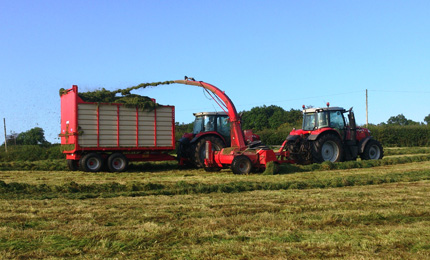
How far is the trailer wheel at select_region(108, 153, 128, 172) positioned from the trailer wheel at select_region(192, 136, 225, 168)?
7.79 feet

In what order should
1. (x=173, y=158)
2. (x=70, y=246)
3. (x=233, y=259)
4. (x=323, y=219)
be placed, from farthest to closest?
(x=173, y=158) → (x=323, y=219) → (x=70, y=246) → (x=233, y=259)

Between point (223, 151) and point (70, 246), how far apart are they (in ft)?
31.0

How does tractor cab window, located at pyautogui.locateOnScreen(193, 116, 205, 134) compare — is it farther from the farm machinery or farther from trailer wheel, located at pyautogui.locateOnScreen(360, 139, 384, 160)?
trailer wheel, located at pyautogui.locateOnScreen(360, 139, 384, 160)

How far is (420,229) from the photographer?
4918 mm

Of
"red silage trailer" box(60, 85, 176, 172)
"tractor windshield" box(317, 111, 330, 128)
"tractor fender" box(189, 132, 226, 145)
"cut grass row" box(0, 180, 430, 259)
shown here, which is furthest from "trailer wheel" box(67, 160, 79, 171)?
"tractor windshield" box(317, 111, 330, 128)

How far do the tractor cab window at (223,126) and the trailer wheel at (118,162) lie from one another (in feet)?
11.4

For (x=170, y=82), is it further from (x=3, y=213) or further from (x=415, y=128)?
(x=415, y=128)

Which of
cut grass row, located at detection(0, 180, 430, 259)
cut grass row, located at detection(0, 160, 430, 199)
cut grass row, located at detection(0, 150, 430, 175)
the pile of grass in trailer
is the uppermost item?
the pile of grass in trailer

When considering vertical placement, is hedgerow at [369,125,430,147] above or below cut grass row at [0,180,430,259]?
above

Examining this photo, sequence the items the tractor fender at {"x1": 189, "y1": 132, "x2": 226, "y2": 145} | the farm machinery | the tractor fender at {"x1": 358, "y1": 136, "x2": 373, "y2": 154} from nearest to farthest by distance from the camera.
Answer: the farm machinery < the tractor fender at {"x1": 189, "y1": 132, "x2": 226, "y2": 145} < the tractor fender at {"x1": 358, "y1": 136, "x2": 373, "y2": 154}

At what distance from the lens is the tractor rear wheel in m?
14.8

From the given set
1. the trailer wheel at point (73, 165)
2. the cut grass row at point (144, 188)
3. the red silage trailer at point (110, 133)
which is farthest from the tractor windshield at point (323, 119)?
the trailer wheel at point (73, 165)

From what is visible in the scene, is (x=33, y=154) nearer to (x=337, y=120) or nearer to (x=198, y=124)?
(x=198, y=124)

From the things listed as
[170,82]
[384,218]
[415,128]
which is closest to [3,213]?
[384,218]
